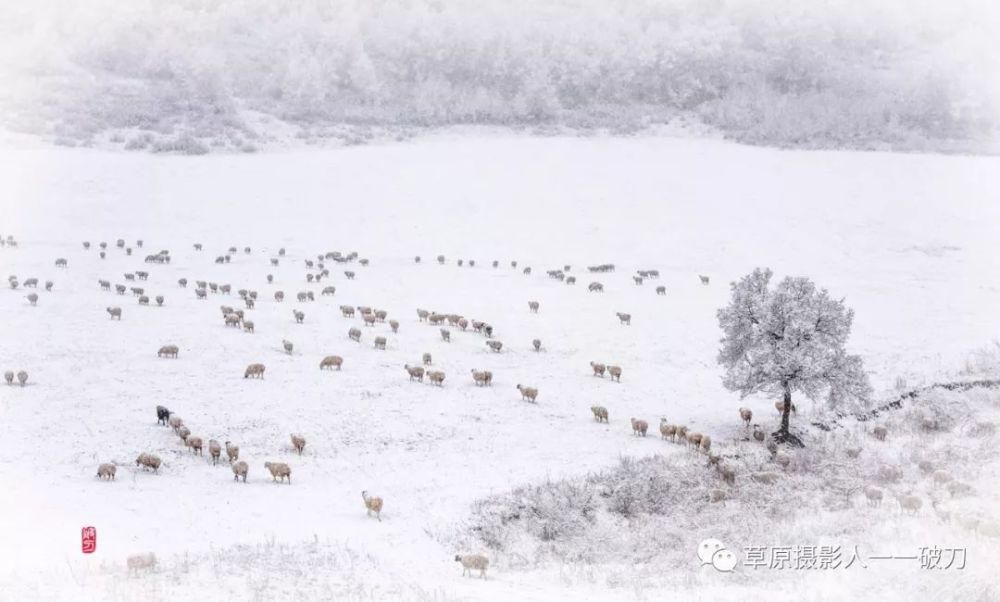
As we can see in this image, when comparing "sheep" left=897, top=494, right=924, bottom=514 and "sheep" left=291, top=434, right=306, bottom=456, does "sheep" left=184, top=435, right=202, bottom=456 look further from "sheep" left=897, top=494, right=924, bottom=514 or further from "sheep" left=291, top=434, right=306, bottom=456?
"sheep" left=897, top=494, right=924, bottom=514

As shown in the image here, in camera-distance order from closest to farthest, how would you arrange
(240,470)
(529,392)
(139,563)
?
1. (139,563)
2. (240,470)
3. (529,392)

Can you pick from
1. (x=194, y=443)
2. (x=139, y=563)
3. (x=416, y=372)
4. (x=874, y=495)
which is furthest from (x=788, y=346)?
(x=139, y=563)

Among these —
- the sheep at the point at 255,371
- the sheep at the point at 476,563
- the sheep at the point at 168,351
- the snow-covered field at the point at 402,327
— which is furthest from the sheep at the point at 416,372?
the sheep at the point at 476,563

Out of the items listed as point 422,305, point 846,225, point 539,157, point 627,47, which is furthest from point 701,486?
point 627,47

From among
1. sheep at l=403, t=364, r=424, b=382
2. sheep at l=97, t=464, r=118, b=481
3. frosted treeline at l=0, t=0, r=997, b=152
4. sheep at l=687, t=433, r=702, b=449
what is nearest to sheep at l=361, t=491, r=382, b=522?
sheep at l=97, t=464, r=118, b=481

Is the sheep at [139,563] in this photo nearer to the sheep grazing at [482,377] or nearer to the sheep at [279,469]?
the sheep at [279,469]

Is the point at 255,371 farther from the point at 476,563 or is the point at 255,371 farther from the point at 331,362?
the point at 476,563
